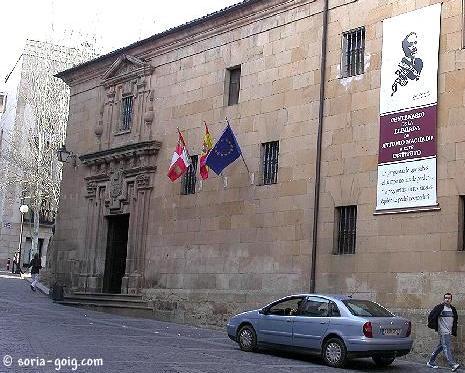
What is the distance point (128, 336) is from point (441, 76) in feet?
31.9

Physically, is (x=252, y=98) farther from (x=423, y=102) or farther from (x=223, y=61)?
(x=423, y=102)

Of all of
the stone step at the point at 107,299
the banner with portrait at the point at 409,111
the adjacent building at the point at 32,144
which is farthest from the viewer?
the adjacent building at the point at 32,144

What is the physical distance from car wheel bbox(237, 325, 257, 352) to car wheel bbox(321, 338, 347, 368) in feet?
6.99

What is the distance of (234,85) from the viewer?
76.0 ft

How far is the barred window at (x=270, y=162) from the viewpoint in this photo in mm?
20922

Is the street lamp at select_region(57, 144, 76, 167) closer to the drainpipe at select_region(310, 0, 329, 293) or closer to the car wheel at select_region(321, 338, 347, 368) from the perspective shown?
the drainpipe at select_region(310, 0, 329, 293)

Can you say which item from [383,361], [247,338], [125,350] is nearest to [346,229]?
[247,338]

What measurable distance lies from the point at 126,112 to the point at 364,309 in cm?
1566

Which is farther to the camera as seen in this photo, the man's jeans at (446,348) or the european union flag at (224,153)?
the european union flag at (224,153)

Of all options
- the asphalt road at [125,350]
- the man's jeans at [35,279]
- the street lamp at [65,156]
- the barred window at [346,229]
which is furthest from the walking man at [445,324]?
the man's jeans at [35,279]

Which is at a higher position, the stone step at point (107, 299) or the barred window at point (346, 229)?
the barred window at point (346, 229)

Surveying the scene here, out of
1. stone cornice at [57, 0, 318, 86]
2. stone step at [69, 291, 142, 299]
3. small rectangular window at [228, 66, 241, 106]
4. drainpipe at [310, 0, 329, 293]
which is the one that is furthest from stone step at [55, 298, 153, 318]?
stone cornice at [57, 0, 318, 86]

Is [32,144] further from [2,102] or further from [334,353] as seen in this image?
[334,353]

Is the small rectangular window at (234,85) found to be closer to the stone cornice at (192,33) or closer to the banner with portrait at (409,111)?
the stone cornice at (192,33)
